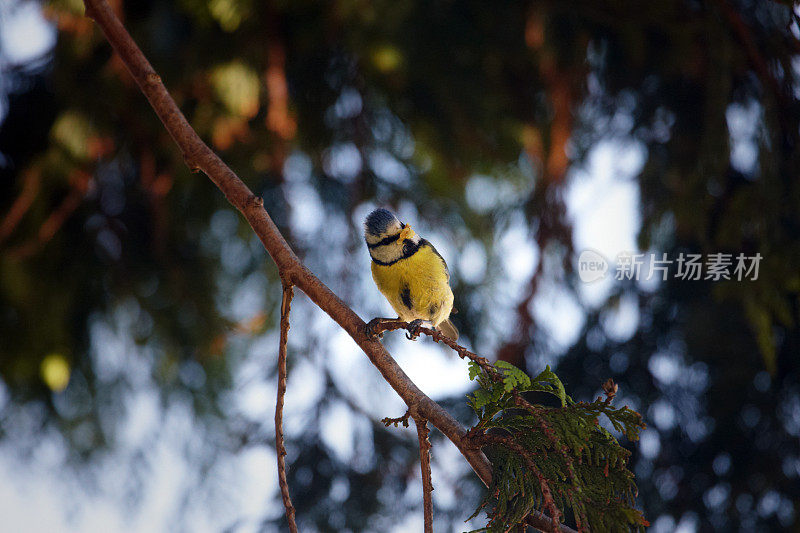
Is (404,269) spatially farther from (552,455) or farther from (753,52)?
(753,52)

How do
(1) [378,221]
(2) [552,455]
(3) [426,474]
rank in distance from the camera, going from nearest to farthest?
(3) [426,474], (2) [552,455], (1) [378,221]

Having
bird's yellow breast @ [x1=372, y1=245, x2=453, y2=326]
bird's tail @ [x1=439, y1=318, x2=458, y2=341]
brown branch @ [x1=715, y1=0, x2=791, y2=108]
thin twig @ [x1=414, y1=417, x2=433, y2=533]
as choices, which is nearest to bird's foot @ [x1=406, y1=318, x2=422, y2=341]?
bird's yellow breast @ [x1=372, y1=245, x2=453, y2=326]

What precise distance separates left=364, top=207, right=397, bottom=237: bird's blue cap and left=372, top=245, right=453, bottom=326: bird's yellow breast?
0.13 metres

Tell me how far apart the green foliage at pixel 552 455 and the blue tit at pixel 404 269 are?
758 mm

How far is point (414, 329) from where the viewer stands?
1394 mm

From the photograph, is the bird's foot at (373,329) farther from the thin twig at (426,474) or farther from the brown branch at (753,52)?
the brown branch at (753,52)

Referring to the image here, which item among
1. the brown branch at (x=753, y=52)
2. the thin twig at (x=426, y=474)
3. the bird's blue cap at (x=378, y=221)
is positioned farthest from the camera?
the brown branch at (x=753, y=52)

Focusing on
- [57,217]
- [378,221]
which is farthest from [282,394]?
[57,217]

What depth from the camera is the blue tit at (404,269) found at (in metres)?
2.01

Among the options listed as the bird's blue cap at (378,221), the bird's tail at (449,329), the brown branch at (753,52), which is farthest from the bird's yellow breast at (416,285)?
the brown branch at (753,52)

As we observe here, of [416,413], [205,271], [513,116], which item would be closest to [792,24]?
[513,116]

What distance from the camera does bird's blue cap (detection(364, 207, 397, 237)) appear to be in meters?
1.98

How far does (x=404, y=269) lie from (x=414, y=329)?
66cm

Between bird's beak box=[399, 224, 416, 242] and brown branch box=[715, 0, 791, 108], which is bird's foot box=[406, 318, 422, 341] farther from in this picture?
brown branch box=[715, 0, 791, 108]
